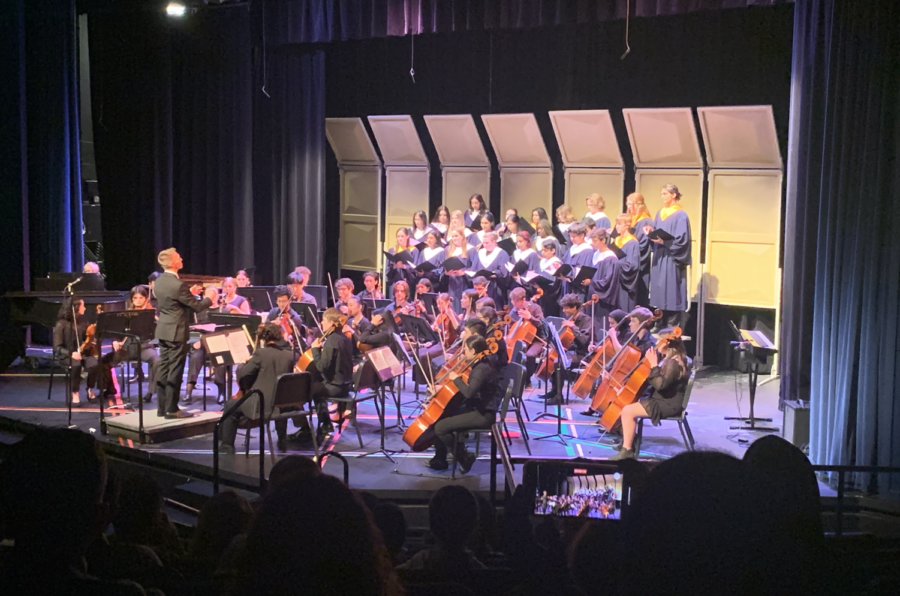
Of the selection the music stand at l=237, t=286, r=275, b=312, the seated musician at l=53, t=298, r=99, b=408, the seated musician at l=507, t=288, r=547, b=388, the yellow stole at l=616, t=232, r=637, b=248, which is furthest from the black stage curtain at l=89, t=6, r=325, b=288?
the seated musician at l=507, t=288, r=547, b=388

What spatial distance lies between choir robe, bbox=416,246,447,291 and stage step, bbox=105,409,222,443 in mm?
4869

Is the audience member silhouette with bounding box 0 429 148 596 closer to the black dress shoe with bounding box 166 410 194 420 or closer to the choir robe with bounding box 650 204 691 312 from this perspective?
the black dress shoe with bounding box 166 410 194 420

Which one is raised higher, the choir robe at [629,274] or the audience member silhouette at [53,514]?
the choir robe at [629,274]

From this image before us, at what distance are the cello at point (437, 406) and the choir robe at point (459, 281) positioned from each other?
5286 mm

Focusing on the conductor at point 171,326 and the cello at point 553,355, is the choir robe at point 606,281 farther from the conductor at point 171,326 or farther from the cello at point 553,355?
the conductor at point 171,326

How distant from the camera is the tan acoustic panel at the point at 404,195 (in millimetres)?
15570

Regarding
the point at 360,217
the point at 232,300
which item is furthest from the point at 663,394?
the point at 360,217

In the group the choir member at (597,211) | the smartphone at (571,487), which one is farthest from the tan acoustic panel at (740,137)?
the smartphone at (571,487)

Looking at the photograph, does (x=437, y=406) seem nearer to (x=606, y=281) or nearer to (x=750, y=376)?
(x=750, y=376)

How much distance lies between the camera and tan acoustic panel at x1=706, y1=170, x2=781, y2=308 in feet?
40.4

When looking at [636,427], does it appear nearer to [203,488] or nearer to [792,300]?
[792,300]

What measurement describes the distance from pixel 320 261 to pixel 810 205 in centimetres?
901

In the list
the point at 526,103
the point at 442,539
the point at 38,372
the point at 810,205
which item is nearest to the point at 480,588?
the point at 442,539

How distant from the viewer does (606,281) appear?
11.7 m
